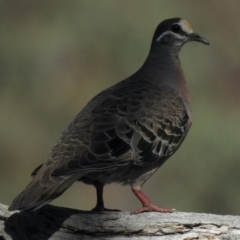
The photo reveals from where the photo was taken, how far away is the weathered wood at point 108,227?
17.6 ft

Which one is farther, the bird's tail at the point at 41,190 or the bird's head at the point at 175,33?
the bird's head at the point at 175,33

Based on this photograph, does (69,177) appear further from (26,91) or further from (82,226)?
(26,91)

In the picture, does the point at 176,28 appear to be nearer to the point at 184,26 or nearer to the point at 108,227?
the point at 184,26

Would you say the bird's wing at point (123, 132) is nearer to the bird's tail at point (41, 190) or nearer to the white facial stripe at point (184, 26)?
the bird's tail at point (41, 190)

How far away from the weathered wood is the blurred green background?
4.19m

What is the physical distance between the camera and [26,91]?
11.9m

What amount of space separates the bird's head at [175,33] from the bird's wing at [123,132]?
2.29 ft

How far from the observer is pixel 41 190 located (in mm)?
5102

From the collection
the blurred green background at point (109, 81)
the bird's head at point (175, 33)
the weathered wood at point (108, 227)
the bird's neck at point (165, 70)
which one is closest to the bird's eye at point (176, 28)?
the bird's head at point (175, 33)

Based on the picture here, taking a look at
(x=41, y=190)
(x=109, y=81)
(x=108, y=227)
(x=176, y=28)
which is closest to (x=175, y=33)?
(x=176, y=28)

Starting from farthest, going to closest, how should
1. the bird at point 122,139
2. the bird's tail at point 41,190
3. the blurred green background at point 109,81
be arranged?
the blurred green background at point 109,81
the bird at point 122,139
the bird's tail at point 41,190

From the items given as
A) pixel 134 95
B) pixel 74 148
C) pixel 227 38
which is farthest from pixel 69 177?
pixel 227 38

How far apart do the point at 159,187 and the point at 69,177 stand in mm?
4799

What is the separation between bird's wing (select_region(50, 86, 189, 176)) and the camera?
5469 mm
